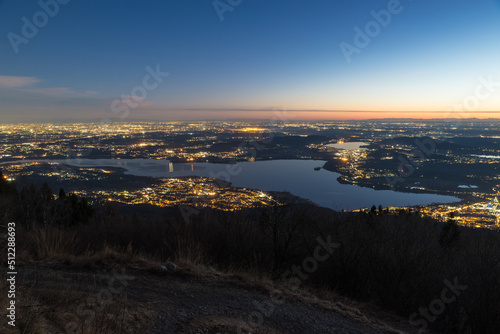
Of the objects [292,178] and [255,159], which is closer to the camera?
[292,178]

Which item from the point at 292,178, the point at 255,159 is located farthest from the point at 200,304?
the point at 255,159

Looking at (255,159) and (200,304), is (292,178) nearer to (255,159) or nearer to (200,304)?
(255,159)

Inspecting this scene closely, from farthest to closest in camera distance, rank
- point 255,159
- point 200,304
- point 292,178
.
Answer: point 255,159 < point 292,178 < point 200,304

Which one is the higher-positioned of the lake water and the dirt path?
the dirt path

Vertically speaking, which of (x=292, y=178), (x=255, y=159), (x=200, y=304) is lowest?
(x=292, y=178)

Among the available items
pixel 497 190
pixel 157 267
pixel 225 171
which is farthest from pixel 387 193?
pixel 157 267

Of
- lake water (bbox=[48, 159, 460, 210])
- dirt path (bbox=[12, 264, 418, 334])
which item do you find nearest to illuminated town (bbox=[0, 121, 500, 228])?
lake water (bbox=[48, 159, 460, 210])

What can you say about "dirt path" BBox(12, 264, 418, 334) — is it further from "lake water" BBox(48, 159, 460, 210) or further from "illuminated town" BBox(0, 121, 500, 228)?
"lake water" BBox(48, 159, 460, 210)
